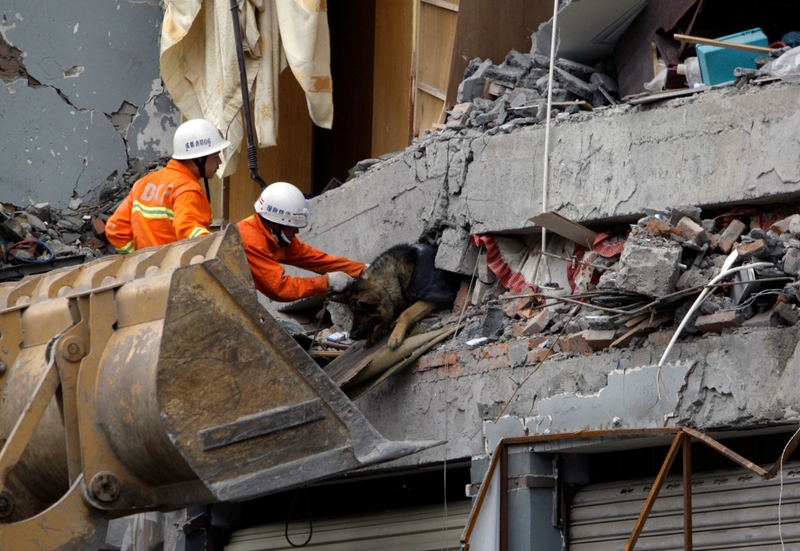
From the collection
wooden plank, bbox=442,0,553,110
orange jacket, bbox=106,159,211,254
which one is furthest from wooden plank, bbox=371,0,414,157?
orange jacket, bbox=106,159,211,254

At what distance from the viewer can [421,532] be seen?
6.62 m

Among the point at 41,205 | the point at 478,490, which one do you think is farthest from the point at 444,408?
the point at 41,205

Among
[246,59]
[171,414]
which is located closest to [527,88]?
[246,59]

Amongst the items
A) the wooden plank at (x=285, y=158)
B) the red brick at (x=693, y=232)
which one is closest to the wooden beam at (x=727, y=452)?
the red brick at (x=693, y=232)

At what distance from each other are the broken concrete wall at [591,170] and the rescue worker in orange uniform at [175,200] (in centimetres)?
135

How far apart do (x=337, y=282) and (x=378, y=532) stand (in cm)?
162

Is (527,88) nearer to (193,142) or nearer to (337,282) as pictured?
(337,282)

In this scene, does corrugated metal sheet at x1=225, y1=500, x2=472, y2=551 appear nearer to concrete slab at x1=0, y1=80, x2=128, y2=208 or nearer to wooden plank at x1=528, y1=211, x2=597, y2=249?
wooden plank at x1=528, y1=211, x2=597, y2=249

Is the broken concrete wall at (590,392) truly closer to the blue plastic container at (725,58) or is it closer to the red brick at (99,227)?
the blue plastic container at (725,58)

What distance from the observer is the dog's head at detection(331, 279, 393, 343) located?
7305 mm

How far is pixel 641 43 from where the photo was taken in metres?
7.34

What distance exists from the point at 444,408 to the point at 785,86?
8.45 feet

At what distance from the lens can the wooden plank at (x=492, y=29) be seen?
27.1 ft

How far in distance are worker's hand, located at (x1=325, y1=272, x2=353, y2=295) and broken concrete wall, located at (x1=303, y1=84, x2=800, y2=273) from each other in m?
0.60
